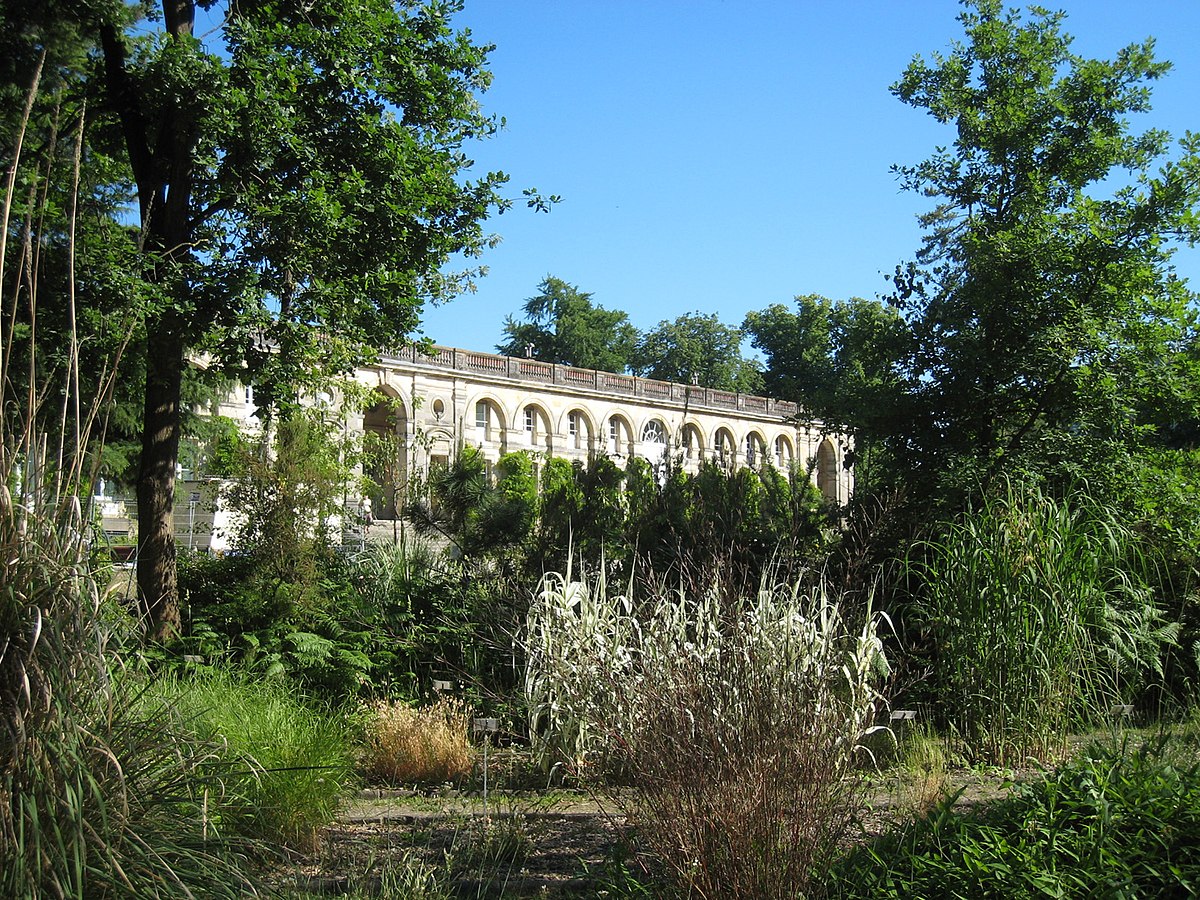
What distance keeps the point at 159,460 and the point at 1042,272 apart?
25.0 feet

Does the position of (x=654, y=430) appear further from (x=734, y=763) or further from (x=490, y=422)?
(x=734, y=763)

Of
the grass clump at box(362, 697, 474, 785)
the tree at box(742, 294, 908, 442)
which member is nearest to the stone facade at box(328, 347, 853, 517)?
the tree at box(742, 294, 908, 442)

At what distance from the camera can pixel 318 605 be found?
9039mm

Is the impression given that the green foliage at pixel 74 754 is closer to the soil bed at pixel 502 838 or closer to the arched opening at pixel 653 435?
the soil bed at pixel 502 838

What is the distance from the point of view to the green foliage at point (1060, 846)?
319 centimetres

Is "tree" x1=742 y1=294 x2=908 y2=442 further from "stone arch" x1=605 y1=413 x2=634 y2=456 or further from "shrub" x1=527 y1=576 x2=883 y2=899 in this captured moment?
"stone arch" x1=605 y1=413 x2=634 y2=456

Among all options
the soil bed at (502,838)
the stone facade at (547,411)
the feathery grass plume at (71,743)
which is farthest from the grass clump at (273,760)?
the stone facade at (547,411)

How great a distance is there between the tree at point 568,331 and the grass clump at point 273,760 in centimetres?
5981

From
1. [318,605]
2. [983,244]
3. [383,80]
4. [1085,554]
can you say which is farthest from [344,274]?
[1085,554]

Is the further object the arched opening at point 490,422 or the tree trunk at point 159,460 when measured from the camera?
the arched opening at point 490,422

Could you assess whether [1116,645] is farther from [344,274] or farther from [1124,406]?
[344,274]

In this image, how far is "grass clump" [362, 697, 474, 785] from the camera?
242 inches

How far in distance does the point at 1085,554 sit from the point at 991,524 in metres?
0.55

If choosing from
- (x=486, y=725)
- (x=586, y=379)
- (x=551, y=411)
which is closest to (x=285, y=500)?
(x=486, y=725)
